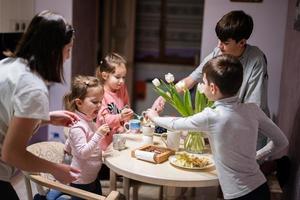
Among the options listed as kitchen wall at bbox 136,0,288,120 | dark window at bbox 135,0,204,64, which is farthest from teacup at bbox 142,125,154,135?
dark window at bbox 135,0,204,64

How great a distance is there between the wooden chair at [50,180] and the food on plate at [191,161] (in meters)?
0.36

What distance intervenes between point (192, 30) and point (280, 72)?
1.87 metres

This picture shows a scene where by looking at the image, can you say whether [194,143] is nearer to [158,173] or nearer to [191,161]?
[191,161]

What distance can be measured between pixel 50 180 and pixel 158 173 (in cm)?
52

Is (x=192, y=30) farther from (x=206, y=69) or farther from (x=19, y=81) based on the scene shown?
(x=19, y=81)

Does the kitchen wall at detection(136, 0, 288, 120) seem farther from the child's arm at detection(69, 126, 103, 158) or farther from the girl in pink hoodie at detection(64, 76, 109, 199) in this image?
the child's arm at detection(69, 126, 103, 158)

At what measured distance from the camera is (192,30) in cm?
488

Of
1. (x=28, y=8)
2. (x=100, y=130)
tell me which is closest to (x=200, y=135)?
(x=100, y=130)

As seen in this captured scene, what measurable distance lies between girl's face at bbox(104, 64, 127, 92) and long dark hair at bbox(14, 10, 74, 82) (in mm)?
1117

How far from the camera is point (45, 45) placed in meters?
1.30

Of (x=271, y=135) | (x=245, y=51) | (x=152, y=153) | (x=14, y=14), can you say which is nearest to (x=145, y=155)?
(x=152, y=153)

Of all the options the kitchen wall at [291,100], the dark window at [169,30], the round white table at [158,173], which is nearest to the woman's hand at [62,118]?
the round white table at [158,173]

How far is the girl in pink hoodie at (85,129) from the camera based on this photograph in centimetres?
184

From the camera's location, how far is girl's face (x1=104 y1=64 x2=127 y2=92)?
2.45m
